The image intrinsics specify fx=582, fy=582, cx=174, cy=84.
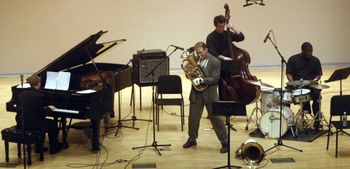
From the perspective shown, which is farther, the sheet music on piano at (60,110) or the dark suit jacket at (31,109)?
the sheet music on piano at (60,110)

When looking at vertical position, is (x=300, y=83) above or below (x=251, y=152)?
above

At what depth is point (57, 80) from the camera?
31.1 ft

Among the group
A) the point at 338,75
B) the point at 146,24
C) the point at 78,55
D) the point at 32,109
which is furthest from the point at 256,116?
the point at 146,24

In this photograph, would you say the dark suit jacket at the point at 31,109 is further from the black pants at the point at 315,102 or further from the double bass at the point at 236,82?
the black pants at the point at 315,102

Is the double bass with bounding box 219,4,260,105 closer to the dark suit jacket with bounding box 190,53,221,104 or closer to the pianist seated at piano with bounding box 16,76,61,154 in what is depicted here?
the dark suit jacket with bounding box 190,53,221,104

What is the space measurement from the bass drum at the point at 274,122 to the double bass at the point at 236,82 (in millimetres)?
757

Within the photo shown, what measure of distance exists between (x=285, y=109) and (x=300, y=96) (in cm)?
41

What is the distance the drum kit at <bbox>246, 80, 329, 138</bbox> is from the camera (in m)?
9.92

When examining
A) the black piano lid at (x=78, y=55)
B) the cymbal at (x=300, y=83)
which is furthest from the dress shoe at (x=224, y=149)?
the black piano lid at (x=78, y=55)

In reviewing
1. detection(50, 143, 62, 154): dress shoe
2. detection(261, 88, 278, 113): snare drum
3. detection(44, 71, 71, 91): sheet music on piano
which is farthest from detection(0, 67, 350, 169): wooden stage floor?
detection(44, 71, 71, 91): sheet music on piano

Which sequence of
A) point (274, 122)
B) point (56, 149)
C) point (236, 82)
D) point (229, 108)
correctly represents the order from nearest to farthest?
1. point (229, 108)
2. point (56, 149)
3. point (274, 122)
4. point (236, 82)

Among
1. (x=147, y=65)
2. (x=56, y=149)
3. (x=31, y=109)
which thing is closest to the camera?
(x=31, y=109)

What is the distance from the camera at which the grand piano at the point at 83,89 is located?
9.16m

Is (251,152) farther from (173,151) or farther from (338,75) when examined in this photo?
(338,75)
